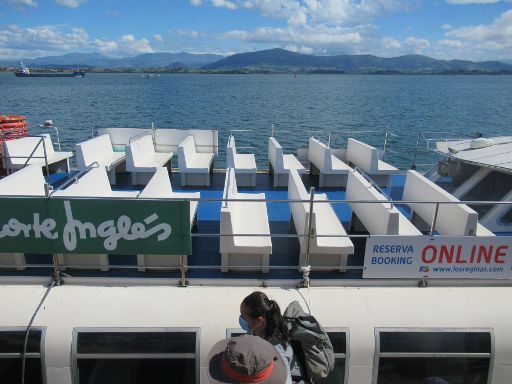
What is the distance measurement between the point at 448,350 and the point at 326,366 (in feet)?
7.23

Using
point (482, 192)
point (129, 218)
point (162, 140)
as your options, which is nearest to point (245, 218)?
point (129, 218)

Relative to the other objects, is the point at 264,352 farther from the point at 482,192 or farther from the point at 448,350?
the point at 482,192

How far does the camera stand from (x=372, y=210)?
19.0 ft

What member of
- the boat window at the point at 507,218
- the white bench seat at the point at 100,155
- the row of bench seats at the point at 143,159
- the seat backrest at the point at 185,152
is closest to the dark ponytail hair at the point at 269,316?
the boat window at the point at 507,218

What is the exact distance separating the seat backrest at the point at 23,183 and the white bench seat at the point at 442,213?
6.03 m

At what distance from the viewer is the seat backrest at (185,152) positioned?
9.26 meters

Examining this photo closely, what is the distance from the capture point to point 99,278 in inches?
176

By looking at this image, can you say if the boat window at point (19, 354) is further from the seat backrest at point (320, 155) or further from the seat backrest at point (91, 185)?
the seat backrest at point (320, 155)

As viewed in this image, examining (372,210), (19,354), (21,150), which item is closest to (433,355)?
(372,210)

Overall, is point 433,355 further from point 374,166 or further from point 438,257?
point 374,166

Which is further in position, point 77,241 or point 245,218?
point 245,218

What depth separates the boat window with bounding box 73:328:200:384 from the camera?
391 cm

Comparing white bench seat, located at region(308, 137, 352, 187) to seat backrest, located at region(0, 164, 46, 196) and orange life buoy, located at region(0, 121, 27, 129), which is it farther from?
orange life buoy, located at region(0, 121, 27, 129)

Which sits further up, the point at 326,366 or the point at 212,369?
the point at 212,369
